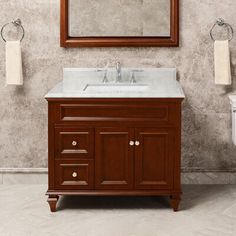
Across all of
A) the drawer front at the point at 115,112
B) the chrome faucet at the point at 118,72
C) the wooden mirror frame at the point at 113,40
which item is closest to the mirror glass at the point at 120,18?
the wooden mirror frame at the point at 113,40

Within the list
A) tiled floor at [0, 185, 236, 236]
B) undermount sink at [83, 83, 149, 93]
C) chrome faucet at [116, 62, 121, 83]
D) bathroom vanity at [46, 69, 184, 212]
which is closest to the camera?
tiled floor at [0, 185, 236, 236]

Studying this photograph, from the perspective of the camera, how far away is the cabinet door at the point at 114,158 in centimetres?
325

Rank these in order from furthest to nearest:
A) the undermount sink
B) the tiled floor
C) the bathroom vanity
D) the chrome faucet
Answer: the chrome faucet → the undermount sink → the bathroom vanity → the tiled floor

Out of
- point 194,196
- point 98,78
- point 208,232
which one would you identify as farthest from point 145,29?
point 208,232

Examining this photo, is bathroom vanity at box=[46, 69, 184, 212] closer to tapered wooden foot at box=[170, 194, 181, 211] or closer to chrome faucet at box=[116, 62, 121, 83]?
tapered wooden foot at box=[170, 194, 181, 211]

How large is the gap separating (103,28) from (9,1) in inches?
24.8

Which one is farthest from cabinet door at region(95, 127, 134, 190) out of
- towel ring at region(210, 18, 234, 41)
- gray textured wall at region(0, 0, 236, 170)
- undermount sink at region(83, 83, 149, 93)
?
towel ring at region(210, 18, 234, 41)

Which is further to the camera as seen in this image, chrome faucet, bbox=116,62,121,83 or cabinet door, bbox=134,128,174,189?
chrome faucet, bbox=116,62,121,83

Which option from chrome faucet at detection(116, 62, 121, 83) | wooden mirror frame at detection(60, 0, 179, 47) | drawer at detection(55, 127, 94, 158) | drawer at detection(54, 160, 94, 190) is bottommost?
drawer at detection(54, 160, 94, 190)

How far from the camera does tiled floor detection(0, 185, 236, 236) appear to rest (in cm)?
298

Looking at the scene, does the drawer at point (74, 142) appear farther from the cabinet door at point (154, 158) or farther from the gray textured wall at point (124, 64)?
the gray textured wall at point (124, 64)

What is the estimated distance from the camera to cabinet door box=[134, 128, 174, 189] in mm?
3242

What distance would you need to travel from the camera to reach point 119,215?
3.24m

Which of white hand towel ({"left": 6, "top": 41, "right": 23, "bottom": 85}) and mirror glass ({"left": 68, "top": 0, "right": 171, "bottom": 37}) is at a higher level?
mirror glass ({"left": 68, "top": 0, "right": 171, "bottom": 37})
